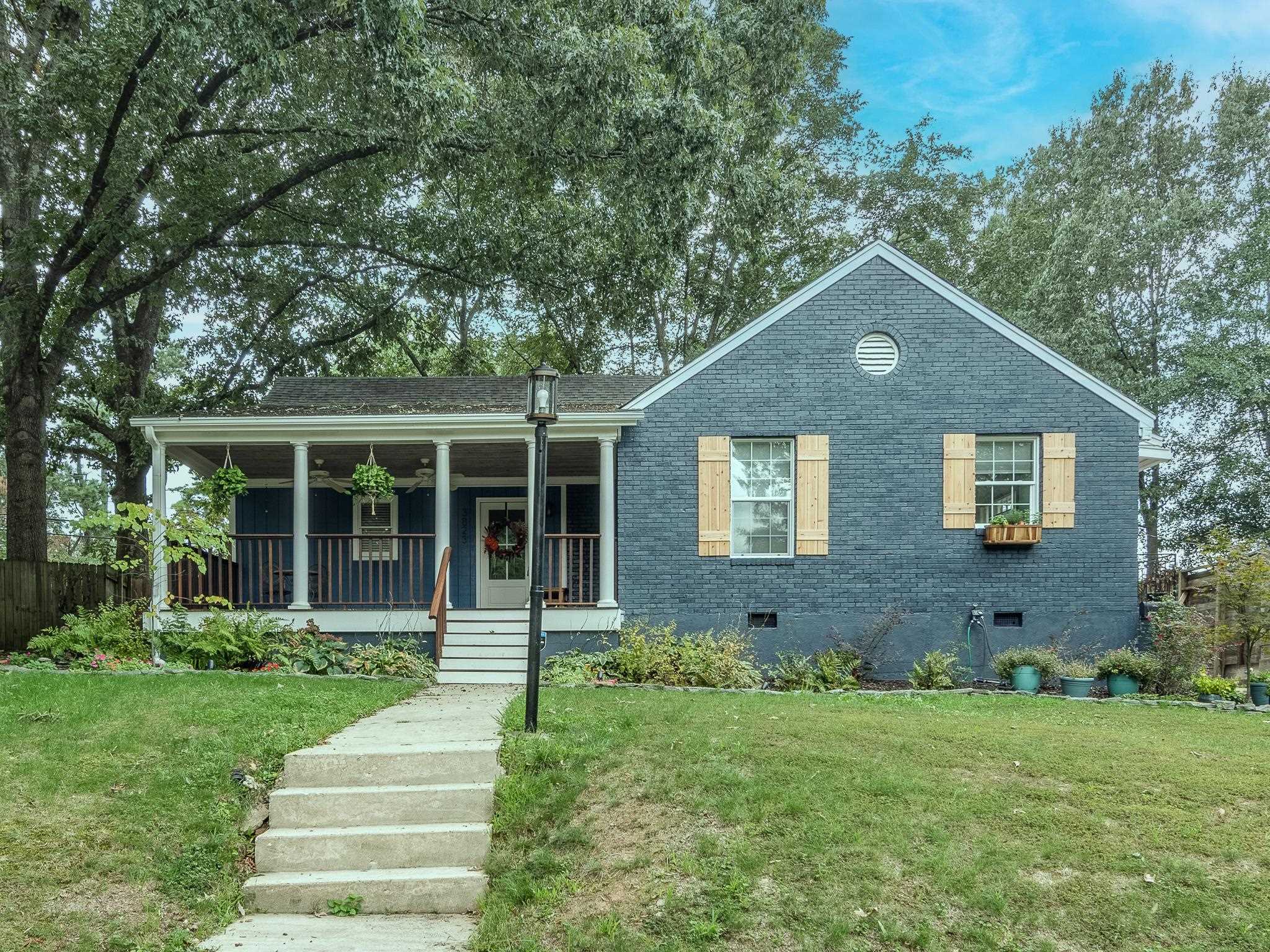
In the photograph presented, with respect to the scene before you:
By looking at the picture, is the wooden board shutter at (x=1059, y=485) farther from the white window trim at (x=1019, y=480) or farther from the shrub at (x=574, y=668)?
the shrub at (x=574, y=668)

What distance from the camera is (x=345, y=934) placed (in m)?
4.23

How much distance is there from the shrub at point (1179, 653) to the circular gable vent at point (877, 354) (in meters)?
4.46

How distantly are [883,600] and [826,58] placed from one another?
17.9 m

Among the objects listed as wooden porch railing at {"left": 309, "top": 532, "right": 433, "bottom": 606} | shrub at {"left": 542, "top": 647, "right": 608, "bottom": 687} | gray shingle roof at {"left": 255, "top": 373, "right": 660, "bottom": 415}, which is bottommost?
shrub at {"left": 542, "top": 647, "right": 608, "bottom": 687}

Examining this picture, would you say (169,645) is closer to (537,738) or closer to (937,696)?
(537,738)

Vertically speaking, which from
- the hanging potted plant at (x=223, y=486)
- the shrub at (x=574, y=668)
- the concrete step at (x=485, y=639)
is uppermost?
the hanging potted plant at (x=223, y=486)

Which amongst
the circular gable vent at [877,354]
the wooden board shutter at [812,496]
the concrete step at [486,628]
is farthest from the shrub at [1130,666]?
the concrete step at [486,628]

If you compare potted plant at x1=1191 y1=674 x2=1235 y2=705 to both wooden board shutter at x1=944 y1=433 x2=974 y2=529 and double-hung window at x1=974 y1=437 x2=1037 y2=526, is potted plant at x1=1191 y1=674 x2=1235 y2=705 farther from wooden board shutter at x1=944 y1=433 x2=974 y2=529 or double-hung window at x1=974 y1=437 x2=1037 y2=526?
wooden board shutter at x1=944 y1=433 x2=974 y2=529

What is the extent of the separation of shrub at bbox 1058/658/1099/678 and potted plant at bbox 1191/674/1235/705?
3.36 feet

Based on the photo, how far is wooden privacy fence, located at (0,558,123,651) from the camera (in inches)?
463

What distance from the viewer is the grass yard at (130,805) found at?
166 inches

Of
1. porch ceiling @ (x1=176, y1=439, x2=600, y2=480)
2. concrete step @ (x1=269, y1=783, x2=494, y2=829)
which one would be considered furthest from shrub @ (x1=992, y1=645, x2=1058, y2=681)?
concrete step @ (x1=269, y1=783, x2=494, y2=829)

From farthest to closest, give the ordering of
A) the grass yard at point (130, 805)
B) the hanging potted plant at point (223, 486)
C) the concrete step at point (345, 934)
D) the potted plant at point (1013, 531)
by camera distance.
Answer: the potted plant at point (1013, 531)
the hanging potted plant at point (223, 486)
the grass yard at point (130, 805)
the concrete step at point (345, 934)

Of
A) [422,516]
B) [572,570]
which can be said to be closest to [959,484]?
[572,570]
